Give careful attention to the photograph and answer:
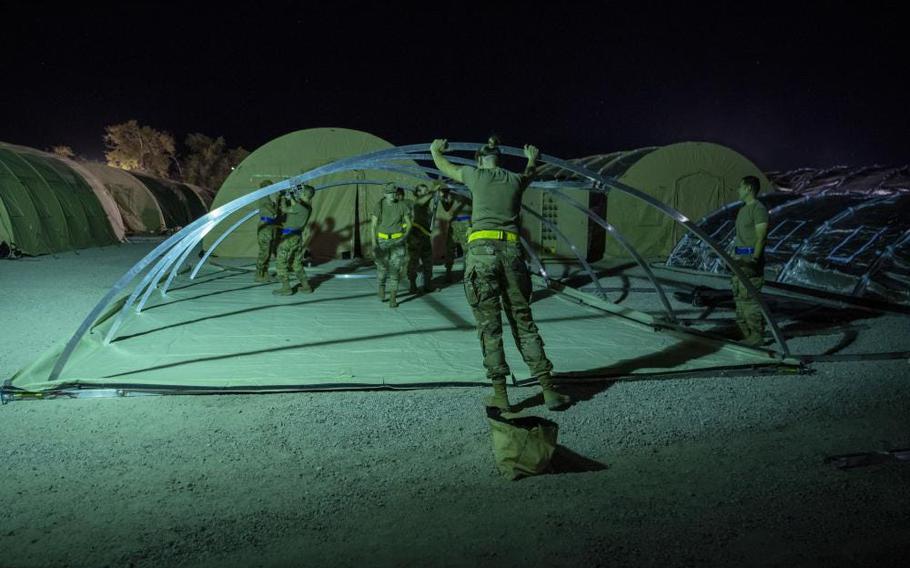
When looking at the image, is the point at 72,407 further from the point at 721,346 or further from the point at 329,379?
the point at 721,346

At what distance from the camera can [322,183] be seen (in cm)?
1584

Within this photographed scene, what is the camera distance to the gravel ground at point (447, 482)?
2.53m

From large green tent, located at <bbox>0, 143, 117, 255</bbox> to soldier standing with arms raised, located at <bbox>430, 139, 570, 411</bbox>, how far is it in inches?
639

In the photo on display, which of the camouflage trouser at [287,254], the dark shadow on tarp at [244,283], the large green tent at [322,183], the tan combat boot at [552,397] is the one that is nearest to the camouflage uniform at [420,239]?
the camouflage trouser at [287,254]

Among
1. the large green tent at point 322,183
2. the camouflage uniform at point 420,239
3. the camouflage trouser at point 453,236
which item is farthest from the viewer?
the large green tent at point 322,183

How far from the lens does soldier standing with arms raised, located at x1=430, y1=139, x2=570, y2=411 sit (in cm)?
425

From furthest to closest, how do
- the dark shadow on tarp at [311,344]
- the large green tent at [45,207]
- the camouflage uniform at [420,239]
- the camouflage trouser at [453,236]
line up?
the large green tent at [45,207], the camouflage trouser at [453,236], the camouflage uniform at [420,239], the dark shadow on tarp at [311,344]

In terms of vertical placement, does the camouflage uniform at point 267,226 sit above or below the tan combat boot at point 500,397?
above

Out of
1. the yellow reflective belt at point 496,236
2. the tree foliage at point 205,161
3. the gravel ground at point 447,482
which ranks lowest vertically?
the gravel ground at point 447,482

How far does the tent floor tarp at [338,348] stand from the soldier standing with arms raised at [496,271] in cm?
70

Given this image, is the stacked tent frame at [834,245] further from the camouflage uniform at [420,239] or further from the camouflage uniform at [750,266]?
the camouflage uniform at [420,239]

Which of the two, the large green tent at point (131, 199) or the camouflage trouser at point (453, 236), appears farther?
the large green tent at point (131, 199)

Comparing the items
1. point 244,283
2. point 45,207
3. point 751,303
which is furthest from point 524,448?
point 45,207

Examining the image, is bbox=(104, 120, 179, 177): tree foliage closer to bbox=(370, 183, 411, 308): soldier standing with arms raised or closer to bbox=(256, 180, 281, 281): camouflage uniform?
bbox=(256, 180, 281, 281): camouflage uniform
